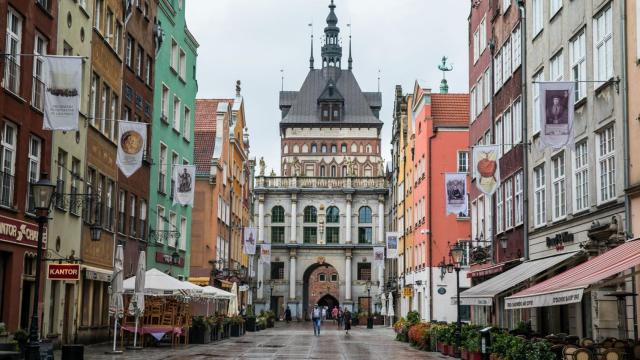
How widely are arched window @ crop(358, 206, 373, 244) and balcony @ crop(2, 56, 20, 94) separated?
81.8 meters

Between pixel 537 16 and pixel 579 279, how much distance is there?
14.5m

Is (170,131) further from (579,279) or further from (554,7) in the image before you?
(579,279)

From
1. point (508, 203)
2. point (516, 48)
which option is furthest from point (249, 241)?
point (516, 48)

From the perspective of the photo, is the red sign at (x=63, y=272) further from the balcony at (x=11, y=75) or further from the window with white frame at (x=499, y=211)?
the window with white frame at (x=499, y=211)

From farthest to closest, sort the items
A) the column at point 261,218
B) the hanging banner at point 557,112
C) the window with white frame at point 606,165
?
the column at point 261,218
the window with white frame at point 606,165
the hanging banner at point 557,112

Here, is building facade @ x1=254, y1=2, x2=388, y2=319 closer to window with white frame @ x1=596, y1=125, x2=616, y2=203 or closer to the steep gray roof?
the steep gray roof

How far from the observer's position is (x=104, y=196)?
113ft

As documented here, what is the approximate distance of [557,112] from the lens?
20.6 metres

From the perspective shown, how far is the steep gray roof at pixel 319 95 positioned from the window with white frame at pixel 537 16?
93.2 m

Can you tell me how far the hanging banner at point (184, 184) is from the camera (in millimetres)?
37000

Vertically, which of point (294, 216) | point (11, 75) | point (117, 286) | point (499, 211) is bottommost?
point (117, 286)

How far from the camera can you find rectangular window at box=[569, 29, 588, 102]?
2506 centimetres

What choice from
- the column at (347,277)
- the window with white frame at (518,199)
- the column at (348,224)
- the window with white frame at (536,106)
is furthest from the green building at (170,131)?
the column at (348,224)

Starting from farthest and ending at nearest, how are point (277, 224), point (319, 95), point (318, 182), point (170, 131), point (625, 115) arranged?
point (319, 95)
point (318, 182)
point (277, 224)
point (170, 131)
point (625, 115)
